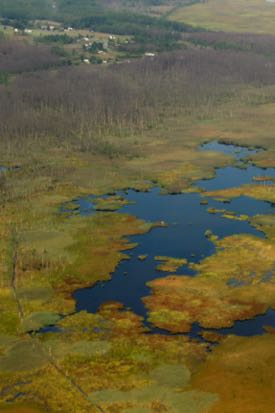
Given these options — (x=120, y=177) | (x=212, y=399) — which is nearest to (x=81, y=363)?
(x=212, y=399)

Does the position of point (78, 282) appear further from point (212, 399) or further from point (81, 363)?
point (212, 399)

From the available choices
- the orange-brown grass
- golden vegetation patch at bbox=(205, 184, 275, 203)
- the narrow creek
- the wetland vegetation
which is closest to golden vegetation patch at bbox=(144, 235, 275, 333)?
the wetland vegetation

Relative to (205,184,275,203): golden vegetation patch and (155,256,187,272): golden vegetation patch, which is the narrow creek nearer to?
(155,256,187,272): golden vegetation patch

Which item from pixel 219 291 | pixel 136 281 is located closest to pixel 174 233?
pixel 136 281

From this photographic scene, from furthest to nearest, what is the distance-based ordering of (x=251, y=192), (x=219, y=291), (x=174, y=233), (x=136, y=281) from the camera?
1. (x=251, y=192)
2. (x=174, y=233)
3. (x=136, y=281)
4. (x=219, y=291)

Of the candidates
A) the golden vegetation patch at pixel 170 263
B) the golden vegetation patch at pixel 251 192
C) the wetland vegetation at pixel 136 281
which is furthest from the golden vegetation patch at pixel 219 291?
the golden vegetation patch at pixel 251 192

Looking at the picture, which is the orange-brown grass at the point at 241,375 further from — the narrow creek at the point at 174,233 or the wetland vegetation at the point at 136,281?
the narrow creek at the point at 174,233

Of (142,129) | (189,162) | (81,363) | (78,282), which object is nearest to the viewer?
(81,363)

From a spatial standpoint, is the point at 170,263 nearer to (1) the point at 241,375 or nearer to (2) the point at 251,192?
(1) the point at 241,375
